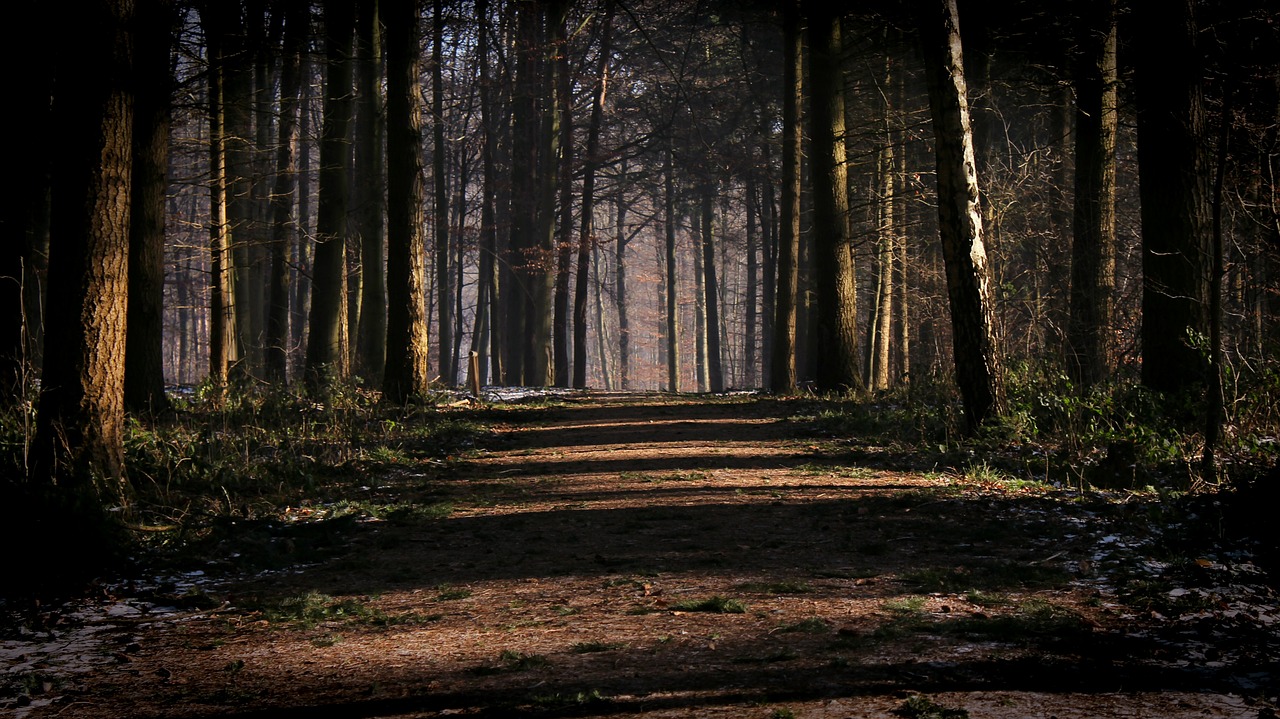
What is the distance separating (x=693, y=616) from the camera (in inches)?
180

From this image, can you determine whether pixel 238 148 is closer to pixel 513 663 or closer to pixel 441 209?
pixel 513 663

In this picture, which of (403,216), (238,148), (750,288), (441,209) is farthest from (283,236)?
(750,288)

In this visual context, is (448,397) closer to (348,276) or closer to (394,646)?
(348,276)

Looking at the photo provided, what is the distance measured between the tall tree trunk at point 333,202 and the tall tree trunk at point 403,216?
126 centimetres

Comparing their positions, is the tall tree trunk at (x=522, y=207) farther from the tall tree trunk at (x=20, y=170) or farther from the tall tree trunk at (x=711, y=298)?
the tall tree trunk at (x=20, y=170)

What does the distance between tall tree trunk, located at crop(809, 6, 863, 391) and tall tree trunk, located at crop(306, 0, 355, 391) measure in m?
8.15

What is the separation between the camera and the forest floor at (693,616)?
342cm

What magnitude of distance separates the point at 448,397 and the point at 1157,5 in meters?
11.8

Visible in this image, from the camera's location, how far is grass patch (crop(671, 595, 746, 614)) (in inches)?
184

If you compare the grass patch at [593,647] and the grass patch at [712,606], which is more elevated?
the grass patch at [712,606]


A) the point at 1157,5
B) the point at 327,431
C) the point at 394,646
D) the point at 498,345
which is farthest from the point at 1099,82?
the point at 498,345

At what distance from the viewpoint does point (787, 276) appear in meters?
19.9

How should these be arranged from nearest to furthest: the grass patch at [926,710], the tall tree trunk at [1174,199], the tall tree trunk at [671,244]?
the grass patch at [926,710]
the tall tree trunk at [1174,199]
the tall tree trunk at [671,244]

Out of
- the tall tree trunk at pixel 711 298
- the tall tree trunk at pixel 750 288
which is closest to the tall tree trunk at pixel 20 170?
the tall tree trunk at pixel 750 288
